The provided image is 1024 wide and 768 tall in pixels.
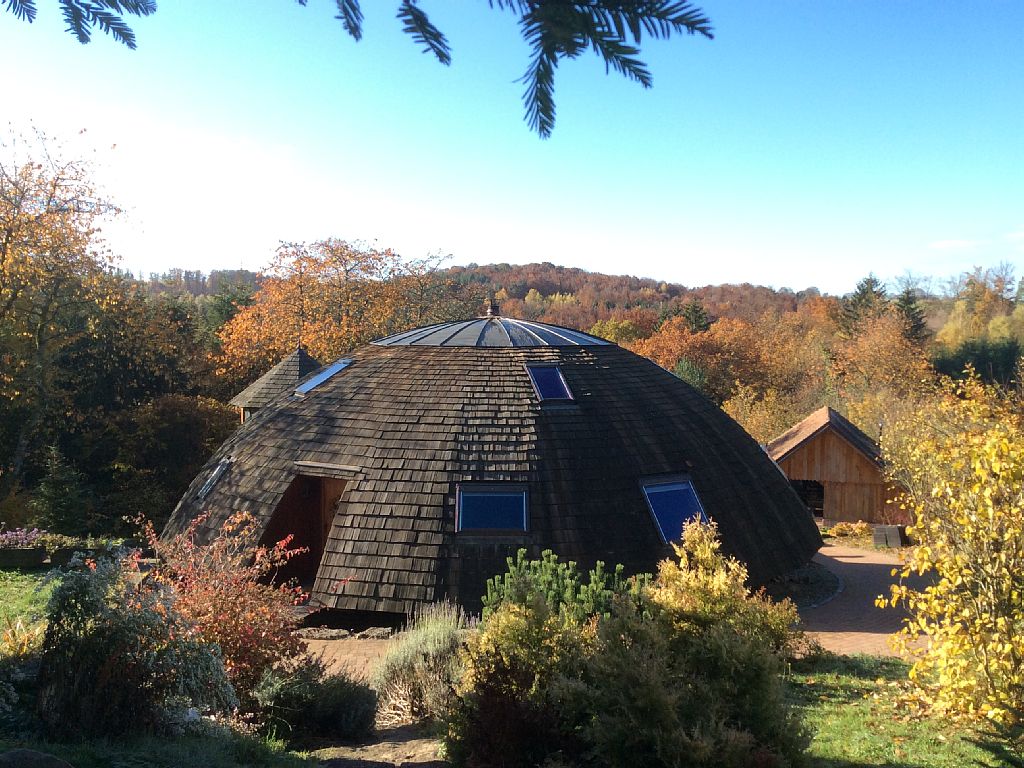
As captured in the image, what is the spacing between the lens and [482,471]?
39.5ft

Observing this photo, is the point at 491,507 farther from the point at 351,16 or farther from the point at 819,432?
the point at 819,432

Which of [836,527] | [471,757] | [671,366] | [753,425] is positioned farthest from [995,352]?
[471,757]

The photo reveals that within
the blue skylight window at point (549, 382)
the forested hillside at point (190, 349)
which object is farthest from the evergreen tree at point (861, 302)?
the blue skylight window at point (549, 382)

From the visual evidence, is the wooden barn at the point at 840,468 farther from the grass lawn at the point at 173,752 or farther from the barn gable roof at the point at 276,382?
the grass lawn at the point at 173,752

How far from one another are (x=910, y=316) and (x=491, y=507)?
46.4 m

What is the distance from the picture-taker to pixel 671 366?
47.6 metres

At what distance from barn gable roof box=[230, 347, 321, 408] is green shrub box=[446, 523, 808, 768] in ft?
55.1

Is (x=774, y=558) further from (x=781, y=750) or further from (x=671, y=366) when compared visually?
(x=671, y=366)

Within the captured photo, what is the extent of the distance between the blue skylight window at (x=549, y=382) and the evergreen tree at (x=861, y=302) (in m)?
47.3

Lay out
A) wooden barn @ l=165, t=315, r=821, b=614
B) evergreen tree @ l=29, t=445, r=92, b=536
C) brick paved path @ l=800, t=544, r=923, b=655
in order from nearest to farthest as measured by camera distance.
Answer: wooden barn @ l=165, t=315, r=821, b=614
brick paved path @ l=800, t=544, r=923, b=655
evergreen tree @ l=29, t=445, r=92, b=536

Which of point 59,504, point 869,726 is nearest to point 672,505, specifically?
point 869,726

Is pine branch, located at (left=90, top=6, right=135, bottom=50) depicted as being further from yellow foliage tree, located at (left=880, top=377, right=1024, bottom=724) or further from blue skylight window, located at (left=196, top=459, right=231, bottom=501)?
blue skylight window, located at (left=196, top=459, right=231, bottom=501)

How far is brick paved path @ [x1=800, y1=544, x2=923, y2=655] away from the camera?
475 inches

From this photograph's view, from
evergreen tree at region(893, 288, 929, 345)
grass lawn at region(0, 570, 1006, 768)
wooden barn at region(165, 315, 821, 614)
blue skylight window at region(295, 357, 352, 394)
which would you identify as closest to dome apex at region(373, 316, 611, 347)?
wooden barn at region(165, 315, 821, 614)
